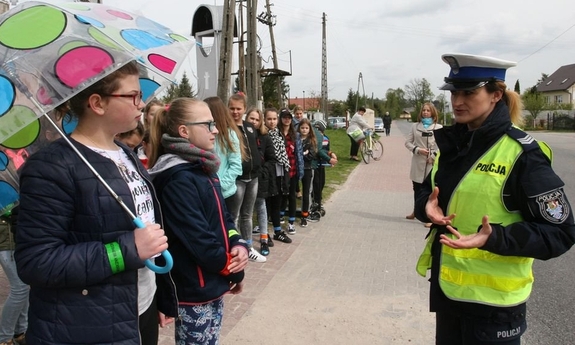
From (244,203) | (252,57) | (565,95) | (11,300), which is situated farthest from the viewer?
(565,95)

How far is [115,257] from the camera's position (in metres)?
1.58

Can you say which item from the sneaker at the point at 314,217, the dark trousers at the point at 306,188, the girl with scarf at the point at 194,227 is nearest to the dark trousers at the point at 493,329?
the girl with scarf at the point at 194,227

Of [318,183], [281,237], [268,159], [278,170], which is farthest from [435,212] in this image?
[318,183]

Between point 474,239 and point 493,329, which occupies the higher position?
point 474,239

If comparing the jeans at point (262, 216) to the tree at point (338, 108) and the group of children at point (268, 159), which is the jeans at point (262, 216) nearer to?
the group of children at point (268, 159)

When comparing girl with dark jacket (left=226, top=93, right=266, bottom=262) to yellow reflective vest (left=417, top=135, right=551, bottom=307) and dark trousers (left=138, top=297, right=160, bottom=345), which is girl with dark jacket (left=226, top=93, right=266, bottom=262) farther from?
yellow reflective vest (left=417, top=135, right=551, bottom=307)

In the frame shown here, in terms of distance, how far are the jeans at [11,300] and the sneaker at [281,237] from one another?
3.42 m

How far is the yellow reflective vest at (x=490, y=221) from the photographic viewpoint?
1881 millimetres

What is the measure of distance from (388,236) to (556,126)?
162 feet

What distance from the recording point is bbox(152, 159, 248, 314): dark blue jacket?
2.17 meters

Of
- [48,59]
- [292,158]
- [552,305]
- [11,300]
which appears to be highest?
[48,59]

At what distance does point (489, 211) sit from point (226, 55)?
298 inches

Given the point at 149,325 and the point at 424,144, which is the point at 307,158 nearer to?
the point at 424,144

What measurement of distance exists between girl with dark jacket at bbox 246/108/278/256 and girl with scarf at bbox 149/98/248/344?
3.15 metres
